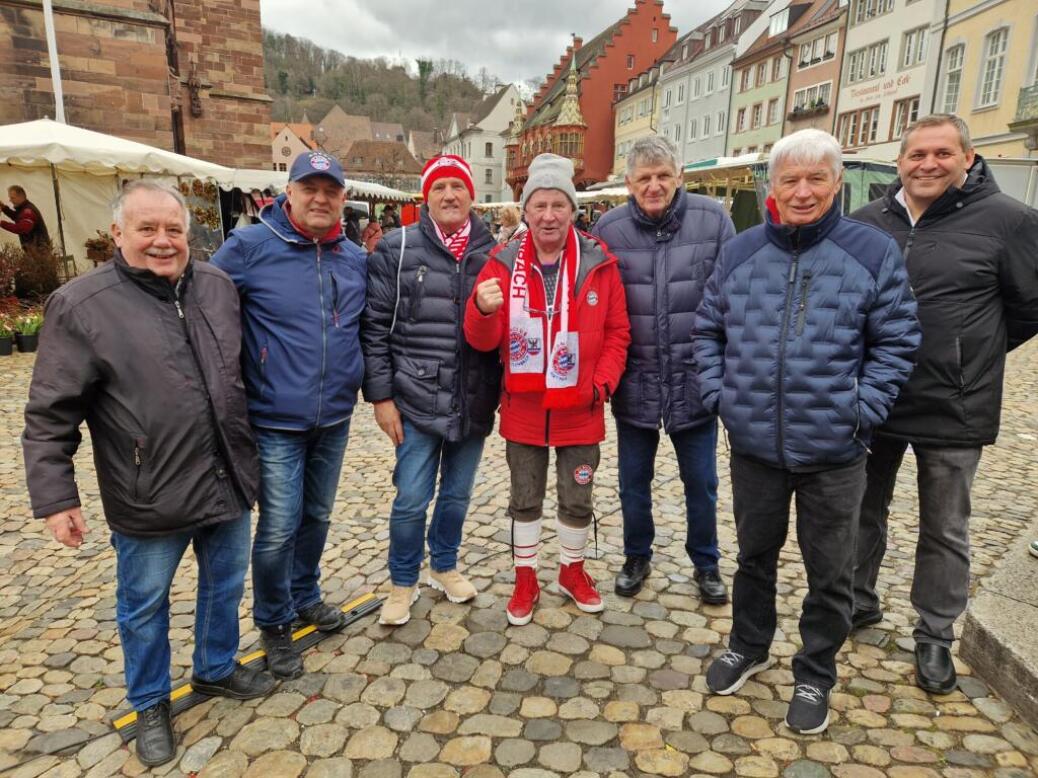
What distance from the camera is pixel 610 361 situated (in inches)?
127

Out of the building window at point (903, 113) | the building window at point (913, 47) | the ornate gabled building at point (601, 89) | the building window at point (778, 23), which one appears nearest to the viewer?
the building window at point (913, 47)

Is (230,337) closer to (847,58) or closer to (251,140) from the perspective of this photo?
(251,140)

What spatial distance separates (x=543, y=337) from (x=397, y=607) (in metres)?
1.49

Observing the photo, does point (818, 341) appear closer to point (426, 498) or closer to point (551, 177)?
point (551, 177)

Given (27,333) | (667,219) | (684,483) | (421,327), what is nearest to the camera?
(421,327)

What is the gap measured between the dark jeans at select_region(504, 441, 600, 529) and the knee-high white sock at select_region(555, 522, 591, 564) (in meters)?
0.03

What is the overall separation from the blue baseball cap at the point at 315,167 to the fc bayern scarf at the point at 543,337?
0.85 metres

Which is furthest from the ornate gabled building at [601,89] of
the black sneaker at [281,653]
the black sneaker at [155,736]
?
the black sneaker at [155,736]

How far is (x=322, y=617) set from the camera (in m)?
3.30

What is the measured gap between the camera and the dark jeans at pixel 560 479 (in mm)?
3309

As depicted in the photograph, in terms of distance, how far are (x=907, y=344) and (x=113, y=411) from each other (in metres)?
2.73

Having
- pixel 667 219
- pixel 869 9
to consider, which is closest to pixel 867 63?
pixel 869 9

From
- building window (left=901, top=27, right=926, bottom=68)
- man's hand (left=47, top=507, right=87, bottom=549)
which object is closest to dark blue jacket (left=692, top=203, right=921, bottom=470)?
man's hand (left=47, top=507, right=87, bottom=549)

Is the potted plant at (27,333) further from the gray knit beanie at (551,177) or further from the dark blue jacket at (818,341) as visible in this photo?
the dark blue jacket at (818,341)
